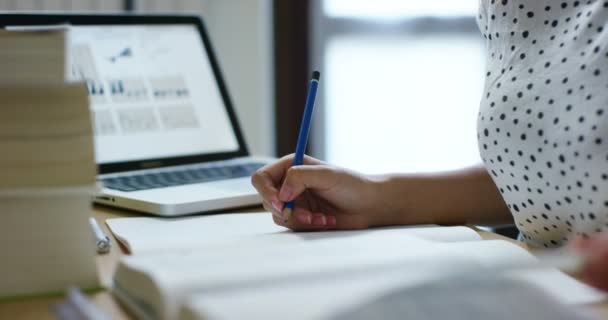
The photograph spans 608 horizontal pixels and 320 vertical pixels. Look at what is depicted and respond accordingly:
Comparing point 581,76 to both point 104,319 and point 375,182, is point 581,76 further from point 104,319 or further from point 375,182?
point 104,319

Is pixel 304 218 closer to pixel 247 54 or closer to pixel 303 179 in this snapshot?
pixel 303 179

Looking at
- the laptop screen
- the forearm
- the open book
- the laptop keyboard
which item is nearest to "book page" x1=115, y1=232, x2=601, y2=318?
the open book

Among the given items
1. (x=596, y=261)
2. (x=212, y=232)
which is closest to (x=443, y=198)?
(x=212, y=232)

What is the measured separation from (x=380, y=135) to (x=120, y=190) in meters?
1.44

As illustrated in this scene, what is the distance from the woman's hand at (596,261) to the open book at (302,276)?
3cm

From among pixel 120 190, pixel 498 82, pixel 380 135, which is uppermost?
pixel 498 82

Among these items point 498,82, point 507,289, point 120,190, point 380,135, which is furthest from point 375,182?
point 380,135

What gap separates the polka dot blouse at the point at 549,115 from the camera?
78 cm

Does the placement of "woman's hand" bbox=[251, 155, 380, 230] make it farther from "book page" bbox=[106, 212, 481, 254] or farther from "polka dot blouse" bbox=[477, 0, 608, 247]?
"polka dot blouse" bbox=[477, 0, 608, 247]

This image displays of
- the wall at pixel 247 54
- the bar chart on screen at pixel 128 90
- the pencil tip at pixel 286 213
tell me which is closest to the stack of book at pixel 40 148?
the pencil tip at pixel 286 213

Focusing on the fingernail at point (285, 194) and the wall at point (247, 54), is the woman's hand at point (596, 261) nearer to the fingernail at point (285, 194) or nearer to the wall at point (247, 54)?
the fingernail at point (285, 194)

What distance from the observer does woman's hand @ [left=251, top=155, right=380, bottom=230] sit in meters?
0.88

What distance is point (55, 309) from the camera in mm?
547

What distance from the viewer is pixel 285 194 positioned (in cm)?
88
